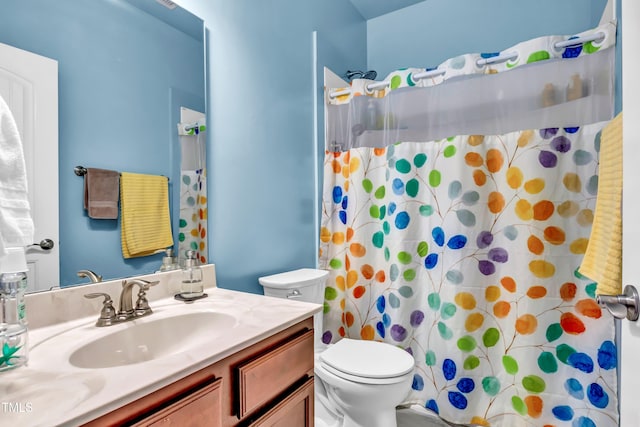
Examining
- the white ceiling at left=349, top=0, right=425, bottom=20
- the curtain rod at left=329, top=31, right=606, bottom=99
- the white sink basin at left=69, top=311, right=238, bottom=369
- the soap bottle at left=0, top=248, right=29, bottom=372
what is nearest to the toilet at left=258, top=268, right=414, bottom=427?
the white sink basin at left=69, top=311, right=238, bottom=369

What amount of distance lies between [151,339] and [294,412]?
0.47 meters

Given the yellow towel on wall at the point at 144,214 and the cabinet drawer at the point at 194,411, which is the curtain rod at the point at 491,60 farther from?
the cabinet drawer at the point at 194,411

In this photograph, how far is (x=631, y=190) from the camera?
594 mm

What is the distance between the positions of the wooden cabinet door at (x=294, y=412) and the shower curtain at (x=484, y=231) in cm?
96

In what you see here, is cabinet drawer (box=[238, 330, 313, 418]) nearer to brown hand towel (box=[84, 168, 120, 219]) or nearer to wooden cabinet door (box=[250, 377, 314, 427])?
wooden cabinet door (box=[250, 377, 314, 427])

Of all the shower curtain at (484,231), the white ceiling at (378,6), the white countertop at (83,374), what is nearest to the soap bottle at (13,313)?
the white countertop at (83,374)

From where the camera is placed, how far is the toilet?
136 cm

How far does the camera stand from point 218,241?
143cm

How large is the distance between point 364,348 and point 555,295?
937 millimetres

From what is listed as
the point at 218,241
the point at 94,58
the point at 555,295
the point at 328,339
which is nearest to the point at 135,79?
the point at 94,58

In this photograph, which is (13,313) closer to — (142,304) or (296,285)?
(142,304)

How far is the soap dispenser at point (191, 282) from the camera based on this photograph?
121cm

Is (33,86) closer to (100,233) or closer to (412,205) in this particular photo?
(100,233)

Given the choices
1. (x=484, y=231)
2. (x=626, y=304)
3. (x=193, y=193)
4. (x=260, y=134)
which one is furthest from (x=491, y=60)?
(x=193, y=193)
